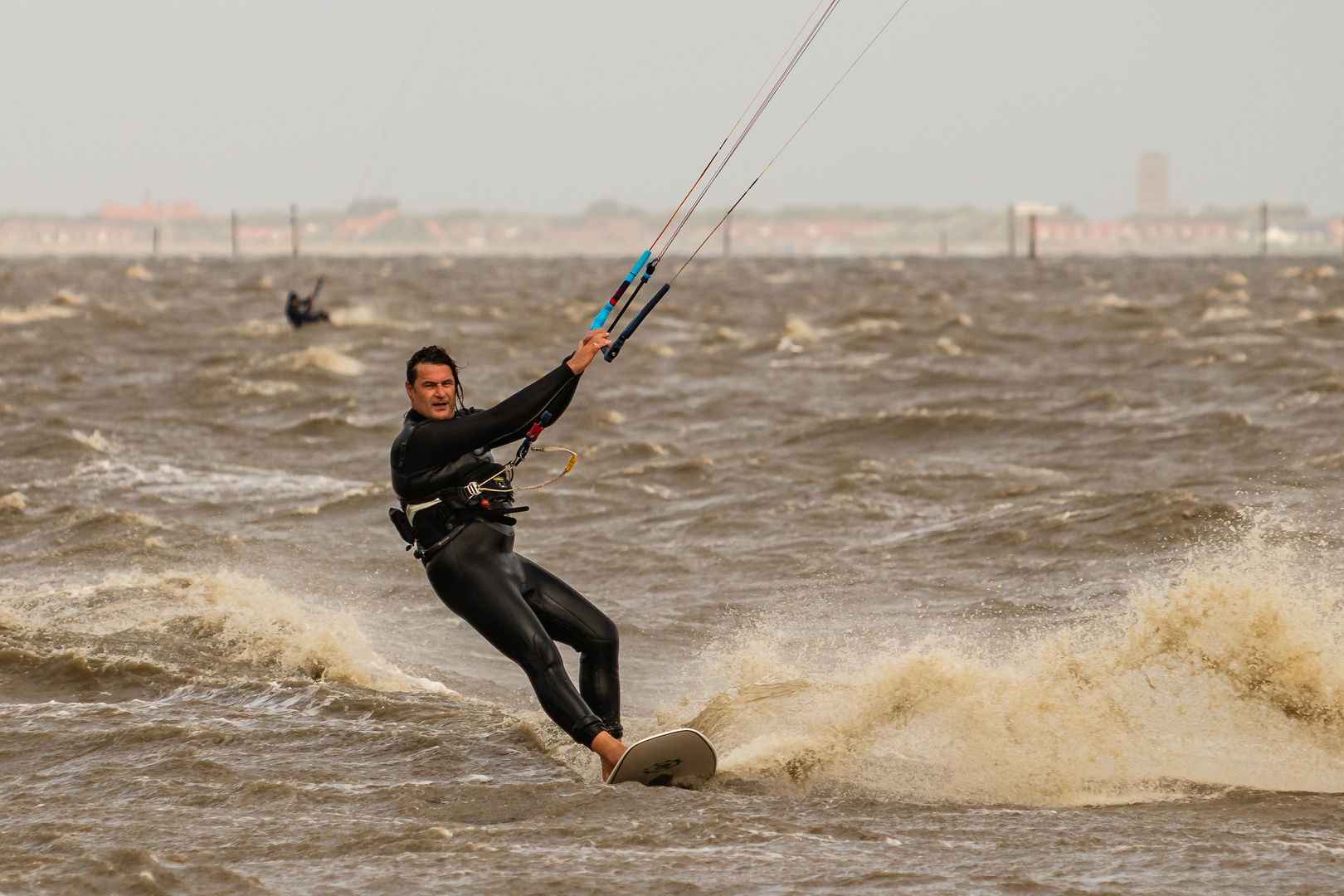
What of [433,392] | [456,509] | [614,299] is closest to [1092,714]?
[614,299]

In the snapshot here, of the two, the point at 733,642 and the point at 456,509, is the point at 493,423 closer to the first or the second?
the point at 456,509

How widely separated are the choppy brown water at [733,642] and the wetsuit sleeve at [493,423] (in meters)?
1.48

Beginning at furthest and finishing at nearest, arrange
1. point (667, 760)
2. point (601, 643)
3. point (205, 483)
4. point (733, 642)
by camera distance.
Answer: point (205, 483)
point (733, 642)
point (601, 643)
point (667, 760)

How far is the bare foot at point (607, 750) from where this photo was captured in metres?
5.94

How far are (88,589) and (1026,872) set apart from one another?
23.8ft

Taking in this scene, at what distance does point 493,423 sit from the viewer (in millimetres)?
6047

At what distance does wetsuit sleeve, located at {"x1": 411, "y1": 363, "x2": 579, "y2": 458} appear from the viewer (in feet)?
19.8

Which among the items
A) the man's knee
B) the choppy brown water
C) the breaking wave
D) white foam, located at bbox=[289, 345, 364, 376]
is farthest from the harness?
white foam, located at bbox=[289, 345, 364, 376]

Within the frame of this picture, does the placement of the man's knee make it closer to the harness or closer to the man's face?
the harness

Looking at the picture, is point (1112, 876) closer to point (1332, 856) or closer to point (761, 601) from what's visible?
point (1332, 856)

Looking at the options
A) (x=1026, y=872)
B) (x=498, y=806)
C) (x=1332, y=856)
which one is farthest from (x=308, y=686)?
(x=1332, y=856)

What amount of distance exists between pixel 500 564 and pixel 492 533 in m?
0.15

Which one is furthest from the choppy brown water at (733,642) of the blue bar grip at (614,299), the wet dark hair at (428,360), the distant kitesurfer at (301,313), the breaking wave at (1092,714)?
the distant kitesurfer at (301,313)

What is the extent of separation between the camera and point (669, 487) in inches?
580
